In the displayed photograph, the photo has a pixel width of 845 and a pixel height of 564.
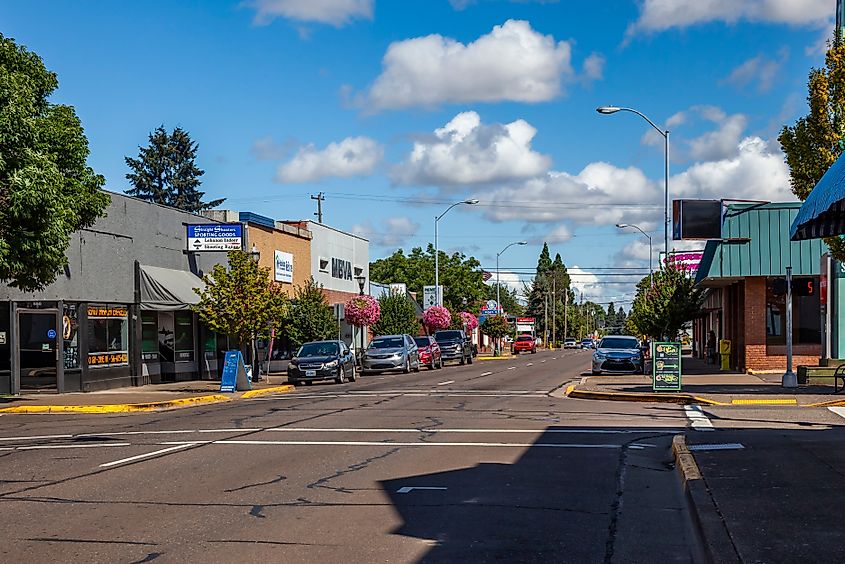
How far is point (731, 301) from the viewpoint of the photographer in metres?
42.2

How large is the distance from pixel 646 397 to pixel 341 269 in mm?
33616

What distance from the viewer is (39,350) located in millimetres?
28578

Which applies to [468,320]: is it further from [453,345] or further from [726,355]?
[726,355]

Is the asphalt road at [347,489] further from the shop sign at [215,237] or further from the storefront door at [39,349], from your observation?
the shop sign at [215,237]

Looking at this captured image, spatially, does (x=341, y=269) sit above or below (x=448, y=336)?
above

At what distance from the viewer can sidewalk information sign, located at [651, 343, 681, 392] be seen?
2588cm

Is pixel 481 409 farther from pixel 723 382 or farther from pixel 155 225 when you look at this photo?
pixel 155 225

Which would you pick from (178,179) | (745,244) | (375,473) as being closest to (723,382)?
(745,244)

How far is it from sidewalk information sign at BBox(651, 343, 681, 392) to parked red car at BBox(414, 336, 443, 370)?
22767 millimetres

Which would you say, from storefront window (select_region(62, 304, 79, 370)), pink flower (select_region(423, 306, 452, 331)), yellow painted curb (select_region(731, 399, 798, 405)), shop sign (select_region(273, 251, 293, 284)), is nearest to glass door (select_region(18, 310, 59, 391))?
storefront window (select_region(62, 304, 79, 370))

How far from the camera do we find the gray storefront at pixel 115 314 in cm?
2839

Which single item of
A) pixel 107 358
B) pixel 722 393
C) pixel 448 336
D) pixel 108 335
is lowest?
pixel 722 393

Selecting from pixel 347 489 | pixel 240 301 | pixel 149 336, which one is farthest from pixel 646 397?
pixel 149 336

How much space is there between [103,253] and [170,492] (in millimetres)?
21115
